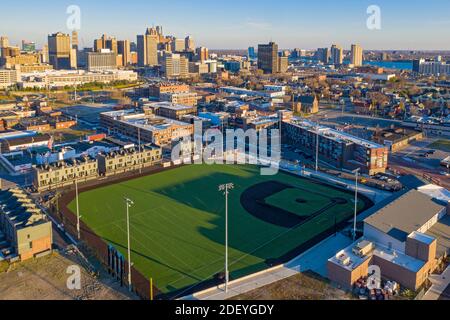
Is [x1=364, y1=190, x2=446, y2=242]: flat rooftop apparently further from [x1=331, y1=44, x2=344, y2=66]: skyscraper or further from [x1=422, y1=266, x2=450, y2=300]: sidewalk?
[x1=331, y1=44, x2=344, y2=66]: skyscraper

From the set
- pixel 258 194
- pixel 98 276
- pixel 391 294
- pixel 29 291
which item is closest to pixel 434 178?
pixel 258 194

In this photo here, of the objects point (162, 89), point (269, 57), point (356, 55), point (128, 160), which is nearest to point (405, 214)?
point (128, 160)

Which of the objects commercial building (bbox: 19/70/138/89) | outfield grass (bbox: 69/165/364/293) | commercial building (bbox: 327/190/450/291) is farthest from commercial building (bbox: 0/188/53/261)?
commercial building (bbox: 19/70/138/89)

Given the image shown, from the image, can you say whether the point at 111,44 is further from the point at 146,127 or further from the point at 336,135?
the point at 336,135

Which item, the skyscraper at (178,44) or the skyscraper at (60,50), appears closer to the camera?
the skyscraper at (60,50)

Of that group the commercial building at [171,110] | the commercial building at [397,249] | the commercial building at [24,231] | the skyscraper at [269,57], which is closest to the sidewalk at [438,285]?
the commercial building at [397,249]

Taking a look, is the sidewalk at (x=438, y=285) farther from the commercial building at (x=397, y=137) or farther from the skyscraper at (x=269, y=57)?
the skyscraper at (x=269, y=57)

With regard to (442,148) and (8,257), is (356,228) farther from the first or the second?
(442,148)
